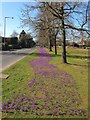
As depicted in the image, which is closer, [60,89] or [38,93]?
[38,93]

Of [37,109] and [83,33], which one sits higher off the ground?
[83,33]

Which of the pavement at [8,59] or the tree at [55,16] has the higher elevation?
the tree at [55,16]

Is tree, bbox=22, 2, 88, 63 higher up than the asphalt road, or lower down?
higher up

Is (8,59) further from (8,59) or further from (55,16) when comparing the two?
(55,16)

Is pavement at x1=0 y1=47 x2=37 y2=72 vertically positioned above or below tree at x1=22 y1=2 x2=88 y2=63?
below

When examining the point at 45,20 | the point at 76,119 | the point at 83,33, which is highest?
the point at 45,20

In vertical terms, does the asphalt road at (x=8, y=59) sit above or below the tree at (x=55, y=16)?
below

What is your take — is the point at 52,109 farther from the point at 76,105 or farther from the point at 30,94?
the point at 30,94

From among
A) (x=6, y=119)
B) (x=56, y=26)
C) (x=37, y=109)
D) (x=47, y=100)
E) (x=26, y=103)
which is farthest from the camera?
(x=56, y=26)

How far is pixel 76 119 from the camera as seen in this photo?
5438mm

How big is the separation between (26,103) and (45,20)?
14.2 metres

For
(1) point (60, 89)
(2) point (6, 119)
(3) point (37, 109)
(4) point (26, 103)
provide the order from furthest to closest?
(1) point (60, 89)
(4) point (26, 103)
(3) point (37, 109)
(2) point (6, 119)

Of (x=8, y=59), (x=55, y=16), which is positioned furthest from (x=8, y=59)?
(x=55, y=16)

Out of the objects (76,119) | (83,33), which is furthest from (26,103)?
(83,33)
